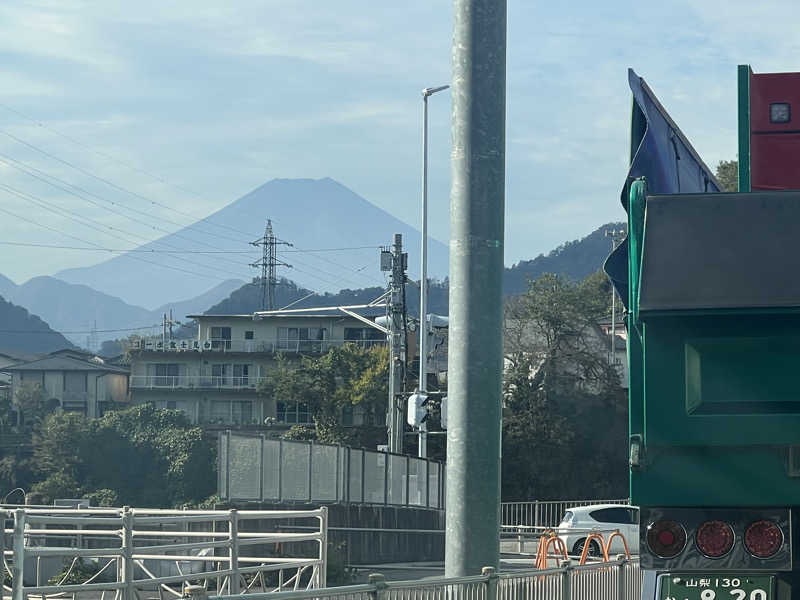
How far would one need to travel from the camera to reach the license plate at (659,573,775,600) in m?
5.71

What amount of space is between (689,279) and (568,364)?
71803 millimetres

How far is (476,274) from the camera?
8.02 meters

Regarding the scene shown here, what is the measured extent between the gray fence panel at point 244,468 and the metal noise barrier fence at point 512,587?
16309 millimetres

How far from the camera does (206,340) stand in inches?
4210

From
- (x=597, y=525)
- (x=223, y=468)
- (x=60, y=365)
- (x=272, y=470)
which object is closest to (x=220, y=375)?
(x=60, y=365)

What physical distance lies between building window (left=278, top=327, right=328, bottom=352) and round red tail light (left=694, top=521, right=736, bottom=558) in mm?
98211

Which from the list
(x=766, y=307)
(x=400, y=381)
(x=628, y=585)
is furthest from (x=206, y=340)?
(x=766, y=307)

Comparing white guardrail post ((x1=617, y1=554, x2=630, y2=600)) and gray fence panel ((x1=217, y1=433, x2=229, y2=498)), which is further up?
gray fence panel ((x1=217, y1=433, x2=229, y2=498))

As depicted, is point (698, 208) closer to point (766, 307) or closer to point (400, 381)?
point (766, 307)

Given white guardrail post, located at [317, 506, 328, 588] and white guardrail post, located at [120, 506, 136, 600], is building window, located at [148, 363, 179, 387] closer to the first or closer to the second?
white guardrail post, located at [317, 506, 328, 588]

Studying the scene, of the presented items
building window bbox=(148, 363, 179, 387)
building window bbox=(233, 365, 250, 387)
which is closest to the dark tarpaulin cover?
building window bbox=(233, 365, 250, 387)

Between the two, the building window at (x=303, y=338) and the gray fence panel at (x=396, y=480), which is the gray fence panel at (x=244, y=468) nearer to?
the gray fence panel at (x=396, y=480)

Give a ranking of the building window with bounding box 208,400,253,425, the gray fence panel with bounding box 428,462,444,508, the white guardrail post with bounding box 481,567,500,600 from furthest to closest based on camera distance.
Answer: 1. the building window with bounding box 208,400,253,425
2. the gray fence panel with bounding box 428,462,444,508
3. the white guardrail post with bounding box 481,567,500,600

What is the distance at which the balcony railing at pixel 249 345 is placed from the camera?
103 m
